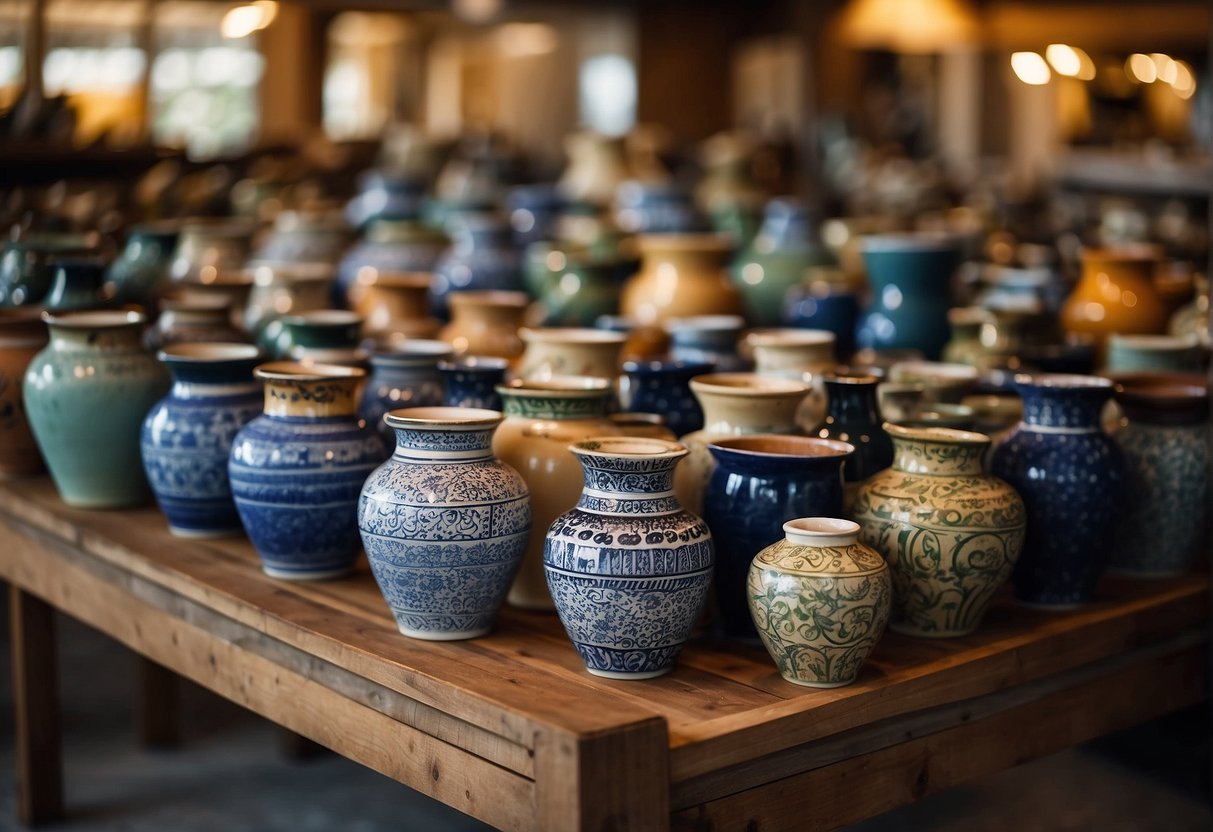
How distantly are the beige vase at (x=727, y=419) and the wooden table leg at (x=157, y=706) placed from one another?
1.65m

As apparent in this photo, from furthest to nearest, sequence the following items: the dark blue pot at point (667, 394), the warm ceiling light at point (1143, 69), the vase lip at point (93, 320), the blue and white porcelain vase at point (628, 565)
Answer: the warm ceiling light at point (1143, 69)
the vase lip at point (93, 320)
the dark blue pot at point (667, 394)
the blue and white porcelain vase at point (628, 565)

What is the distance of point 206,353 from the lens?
2248mm

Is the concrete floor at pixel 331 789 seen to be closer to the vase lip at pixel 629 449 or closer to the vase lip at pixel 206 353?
the vase lip at pixel 206 353

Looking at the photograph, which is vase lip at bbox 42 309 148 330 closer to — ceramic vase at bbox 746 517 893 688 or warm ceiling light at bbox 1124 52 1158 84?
ceramic vase at bbox 746 517 893 688

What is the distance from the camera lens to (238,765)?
3.06 meters

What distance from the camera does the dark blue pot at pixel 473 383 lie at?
203 centimetres

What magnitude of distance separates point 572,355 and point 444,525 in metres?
0.59

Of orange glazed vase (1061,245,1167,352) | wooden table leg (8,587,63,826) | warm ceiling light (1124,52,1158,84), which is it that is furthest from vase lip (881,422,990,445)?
warm ceiling light (1124,52,1158,84)

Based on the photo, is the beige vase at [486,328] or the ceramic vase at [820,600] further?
the beige vase at [486,328]

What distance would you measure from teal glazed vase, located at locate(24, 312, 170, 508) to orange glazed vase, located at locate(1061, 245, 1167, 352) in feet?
5.63

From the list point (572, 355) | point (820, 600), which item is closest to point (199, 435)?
point (572, 355)

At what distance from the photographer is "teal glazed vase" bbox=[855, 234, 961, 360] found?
9.02 ft

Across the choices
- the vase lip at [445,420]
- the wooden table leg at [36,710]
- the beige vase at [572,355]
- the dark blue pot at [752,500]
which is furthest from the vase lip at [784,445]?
the wooden table leg at [36,710]

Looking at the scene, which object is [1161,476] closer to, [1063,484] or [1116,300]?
[1063,484]
